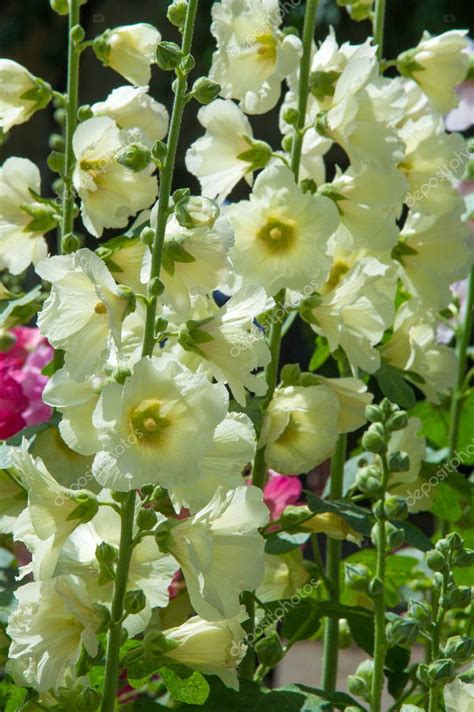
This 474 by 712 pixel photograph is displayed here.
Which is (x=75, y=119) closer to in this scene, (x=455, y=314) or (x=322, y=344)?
(x=322, y=344)

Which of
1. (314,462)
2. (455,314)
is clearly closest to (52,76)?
(455,314)

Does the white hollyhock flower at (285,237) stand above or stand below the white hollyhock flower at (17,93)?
below

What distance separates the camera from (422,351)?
0.73m

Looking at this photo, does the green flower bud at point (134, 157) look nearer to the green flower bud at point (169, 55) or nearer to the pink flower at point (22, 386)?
the green flower bud at point (169, 55)

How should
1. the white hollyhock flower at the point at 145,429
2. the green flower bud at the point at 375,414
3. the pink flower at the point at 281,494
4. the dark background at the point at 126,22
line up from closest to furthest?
the white hollyhock flower at the point at 145,429, the green flower bud at the point at 375,414, the pink flower at the point at 281,494, the dark background at the point at 126,22

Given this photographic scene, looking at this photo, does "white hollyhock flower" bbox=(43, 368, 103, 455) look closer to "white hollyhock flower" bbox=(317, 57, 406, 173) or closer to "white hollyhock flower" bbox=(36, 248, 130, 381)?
"white hollyhock flower" bbox=(36, 248, 130, 381)

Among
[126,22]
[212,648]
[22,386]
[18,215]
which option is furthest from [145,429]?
[126,22]

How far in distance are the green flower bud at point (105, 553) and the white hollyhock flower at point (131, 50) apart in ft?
1.01

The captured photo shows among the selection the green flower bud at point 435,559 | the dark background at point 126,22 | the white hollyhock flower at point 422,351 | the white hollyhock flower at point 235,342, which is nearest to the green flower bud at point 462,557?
the green flower bud at point 435,559

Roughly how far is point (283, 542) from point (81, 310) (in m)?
0.22

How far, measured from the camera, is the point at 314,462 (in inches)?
25.8

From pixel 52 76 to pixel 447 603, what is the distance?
335 centimetres

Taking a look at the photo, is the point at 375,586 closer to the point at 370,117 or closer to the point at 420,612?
the point at 420,612

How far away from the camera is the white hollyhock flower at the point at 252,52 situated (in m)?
0.70
